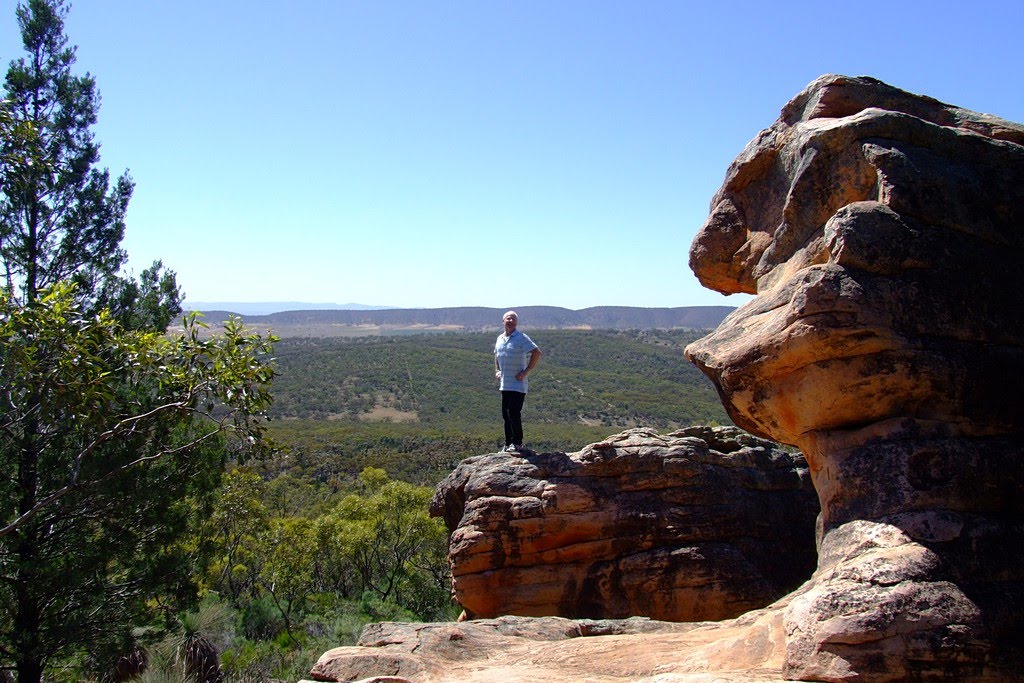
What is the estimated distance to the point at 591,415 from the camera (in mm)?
66750

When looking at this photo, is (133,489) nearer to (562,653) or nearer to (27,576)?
(27,576)

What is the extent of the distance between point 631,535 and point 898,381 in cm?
546

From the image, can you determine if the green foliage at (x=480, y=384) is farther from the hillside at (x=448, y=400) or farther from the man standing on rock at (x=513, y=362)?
the man standing on rock at (x=513, y=362)

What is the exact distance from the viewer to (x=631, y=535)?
39.0 ft

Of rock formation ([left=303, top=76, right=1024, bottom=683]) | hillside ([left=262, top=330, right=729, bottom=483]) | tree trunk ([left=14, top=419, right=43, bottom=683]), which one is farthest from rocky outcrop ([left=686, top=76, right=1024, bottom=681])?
hillside ([left=262, top=330, right=729, bottom=483])

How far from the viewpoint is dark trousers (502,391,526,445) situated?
12562 millimetres

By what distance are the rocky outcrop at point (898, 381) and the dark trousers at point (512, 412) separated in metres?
3.88

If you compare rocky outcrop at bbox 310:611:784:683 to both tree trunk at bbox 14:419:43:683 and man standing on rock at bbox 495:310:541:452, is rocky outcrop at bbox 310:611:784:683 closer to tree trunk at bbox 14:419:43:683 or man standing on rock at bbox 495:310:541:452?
man standing on rock at bbox 495:310:541:452

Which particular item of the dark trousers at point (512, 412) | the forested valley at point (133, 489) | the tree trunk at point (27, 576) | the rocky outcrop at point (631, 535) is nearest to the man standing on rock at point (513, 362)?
the dark trousers at point (512, 412)

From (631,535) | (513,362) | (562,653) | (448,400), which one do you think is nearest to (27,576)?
(513,362)

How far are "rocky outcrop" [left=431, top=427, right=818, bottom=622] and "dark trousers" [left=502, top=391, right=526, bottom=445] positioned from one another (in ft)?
1.93

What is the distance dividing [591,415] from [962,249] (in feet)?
194

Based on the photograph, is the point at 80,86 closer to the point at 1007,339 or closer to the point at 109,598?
the point at 109,598

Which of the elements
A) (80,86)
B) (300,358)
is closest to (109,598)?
(80,86)
